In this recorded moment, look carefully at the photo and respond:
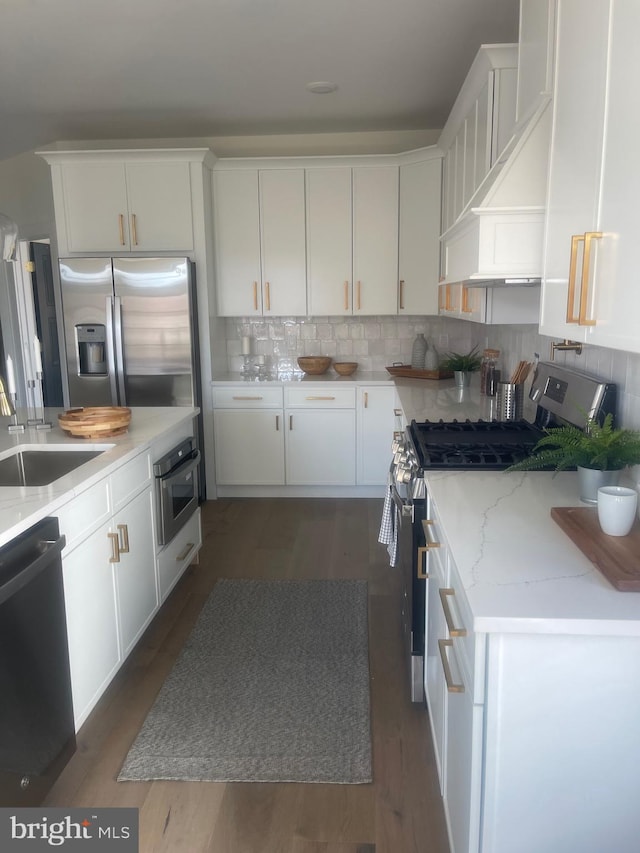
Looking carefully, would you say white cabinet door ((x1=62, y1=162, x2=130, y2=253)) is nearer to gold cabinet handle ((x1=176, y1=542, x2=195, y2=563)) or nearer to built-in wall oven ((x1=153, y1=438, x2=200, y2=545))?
built-in wall oven ((x1=153, y1=438, x2=200, y2=545))

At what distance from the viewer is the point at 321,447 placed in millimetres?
4754

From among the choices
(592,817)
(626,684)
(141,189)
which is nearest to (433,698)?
(592,817)

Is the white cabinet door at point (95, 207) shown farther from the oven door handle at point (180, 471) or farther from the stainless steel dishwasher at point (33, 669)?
the stainless steel dishwasher at point (33, 669)

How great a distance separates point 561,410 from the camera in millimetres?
2289

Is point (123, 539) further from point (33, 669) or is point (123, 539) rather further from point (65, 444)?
point (33, 669)

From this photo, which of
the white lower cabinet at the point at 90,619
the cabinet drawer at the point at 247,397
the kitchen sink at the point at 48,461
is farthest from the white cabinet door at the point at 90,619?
the cabinet drawer at the point at 247,397

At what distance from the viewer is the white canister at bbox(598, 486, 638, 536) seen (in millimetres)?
1500

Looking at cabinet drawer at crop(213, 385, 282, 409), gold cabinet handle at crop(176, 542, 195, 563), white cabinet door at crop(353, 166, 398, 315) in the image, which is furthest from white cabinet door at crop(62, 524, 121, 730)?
white cabinet door at crop(353, 166, 398, 315)

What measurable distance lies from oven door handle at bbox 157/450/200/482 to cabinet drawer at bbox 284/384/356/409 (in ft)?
4.69

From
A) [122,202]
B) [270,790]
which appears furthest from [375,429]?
[270,790]

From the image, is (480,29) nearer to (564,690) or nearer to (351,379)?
(351,379)

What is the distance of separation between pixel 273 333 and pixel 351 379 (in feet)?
2.70

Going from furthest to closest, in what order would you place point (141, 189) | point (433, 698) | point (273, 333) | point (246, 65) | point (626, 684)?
point (273, 333) < point (141, 189) < point (246, 65) < point (433, 698) < point (626, 684)

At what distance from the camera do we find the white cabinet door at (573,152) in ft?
4.58
